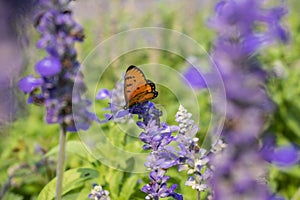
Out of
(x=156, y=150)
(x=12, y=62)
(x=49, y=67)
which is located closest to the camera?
(x=156, y=150)

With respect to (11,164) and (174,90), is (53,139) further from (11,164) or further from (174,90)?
(174,90)

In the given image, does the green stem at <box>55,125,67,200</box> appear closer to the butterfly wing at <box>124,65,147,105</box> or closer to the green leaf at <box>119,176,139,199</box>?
the butterfly wing at <box>124,65,147,105</box>

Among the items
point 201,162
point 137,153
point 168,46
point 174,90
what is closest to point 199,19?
point 168,46

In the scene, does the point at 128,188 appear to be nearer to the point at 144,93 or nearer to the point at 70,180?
the point at 70,180

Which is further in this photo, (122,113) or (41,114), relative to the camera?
(41,114)

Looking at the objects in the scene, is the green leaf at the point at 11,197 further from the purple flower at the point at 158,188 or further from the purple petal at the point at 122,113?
the purple flower at the point at 158,188

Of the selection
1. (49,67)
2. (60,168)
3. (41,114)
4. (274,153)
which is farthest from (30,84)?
(41,114)

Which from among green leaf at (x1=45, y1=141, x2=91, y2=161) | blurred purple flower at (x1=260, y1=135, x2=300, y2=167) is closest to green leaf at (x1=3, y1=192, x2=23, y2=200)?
green leaf at (x1=45, y1=141, x2=91, y2=161)
